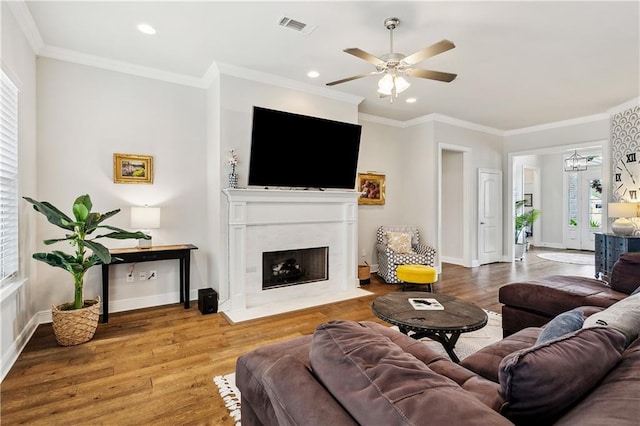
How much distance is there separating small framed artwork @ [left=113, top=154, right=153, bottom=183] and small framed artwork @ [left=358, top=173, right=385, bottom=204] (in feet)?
10.7

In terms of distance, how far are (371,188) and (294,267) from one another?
2205 millimetres

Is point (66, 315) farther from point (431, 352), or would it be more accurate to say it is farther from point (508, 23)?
point (508, 23)

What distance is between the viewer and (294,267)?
448 cm

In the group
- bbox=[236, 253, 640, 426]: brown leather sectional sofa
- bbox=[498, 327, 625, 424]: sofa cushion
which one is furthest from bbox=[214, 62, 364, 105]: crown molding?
bbox=[498, 327, 625, 424]: sofa cushion

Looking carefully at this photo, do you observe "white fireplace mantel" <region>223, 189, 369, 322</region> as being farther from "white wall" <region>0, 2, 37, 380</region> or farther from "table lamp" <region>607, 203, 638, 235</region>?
"table lamp" <region>607, 203, 638, 235</region>

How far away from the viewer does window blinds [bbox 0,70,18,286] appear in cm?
259

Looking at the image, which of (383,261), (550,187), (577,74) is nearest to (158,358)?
(383,261)

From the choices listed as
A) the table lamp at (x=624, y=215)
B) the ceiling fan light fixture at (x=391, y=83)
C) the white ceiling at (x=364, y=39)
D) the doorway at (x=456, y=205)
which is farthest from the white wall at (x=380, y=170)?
the table lamp at (x=624, y=215)

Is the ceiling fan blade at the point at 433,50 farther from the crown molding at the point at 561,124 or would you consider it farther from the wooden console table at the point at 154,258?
the crown molding at the point at 561,124

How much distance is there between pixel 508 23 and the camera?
114 inches

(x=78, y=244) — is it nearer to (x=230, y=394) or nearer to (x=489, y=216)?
(x=230, y=394)

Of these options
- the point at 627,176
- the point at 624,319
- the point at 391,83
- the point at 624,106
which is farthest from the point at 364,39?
the point at 627,176

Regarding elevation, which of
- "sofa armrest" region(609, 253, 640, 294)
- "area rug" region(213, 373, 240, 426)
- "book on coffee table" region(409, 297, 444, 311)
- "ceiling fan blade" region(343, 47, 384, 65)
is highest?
"ceiling fan blade" region(343, 47, 384, 65)

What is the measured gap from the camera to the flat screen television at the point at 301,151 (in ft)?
12.8
